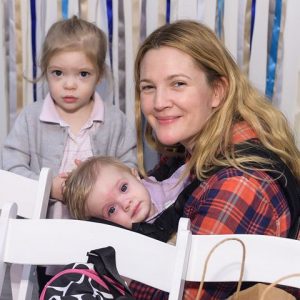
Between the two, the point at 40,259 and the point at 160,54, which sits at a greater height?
the point at 160,54

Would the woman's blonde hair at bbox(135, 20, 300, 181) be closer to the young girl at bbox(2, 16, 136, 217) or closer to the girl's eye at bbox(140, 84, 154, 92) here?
the girl's eye at bbox(140, 84, 154, 92)

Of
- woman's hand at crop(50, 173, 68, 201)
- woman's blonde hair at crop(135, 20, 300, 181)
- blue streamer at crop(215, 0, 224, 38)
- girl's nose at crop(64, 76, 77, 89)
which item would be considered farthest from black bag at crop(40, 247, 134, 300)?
blue streamer at crop(215, 0, 224, 38)

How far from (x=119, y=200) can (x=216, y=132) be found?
15.1 inches

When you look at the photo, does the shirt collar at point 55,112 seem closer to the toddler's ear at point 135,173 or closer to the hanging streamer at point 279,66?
the toddler's ear at point 135,173

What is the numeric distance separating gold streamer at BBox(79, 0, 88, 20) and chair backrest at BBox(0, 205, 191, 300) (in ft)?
4.06

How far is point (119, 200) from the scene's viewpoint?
6.61ft

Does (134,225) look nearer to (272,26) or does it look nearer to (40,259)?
(40,259)

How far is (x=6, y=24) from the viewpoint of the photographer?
267 centimetres

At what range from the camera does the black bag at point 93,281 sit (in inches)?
55.7

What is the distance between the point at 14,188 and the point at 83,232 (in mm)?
430

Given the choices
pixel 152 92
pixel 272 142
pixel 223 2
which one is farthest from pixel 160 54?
pixel 223 2

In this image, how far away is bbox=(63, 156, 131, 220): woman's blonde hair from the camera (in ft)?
6.74

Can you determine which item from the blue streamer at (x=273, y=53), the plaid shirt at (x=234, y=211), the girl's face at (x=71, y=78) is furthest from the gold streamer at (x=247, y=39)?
the plaid shirt at (x=234, y=211)

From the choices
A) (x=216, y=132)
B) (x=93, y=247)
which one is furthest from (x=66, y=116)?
(x=93, y=247)
